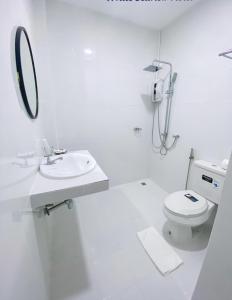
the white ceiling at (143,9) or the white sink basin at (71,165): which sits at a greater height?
the white ceiling at (143,9)

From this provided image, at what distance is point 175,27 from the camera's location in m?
1.90

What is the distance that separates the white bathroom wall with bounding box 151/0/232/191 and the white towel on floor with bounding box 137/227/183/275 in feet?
2.72

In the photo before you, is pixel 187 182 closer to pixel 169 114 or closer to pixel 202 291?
pixel 169 114

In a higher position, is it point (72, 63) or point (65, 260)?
point (72, 63)

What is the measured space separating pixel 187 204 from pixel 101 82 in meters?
1.83

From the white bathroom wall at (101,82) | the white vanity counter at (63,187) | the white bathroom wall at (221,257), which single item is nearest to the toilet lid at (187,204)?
the white bathroom wall at (221,257)

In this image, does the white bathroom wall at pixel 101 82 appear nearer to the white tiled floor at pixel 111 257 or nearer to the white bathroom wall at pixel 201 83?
the white bathroom wall at pixel 201 83

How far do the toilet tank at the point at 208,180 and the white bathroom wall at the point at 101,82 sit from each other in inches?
43.7

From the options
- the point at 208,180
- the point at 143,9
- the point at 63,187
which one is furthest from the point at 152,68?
the point at 63,187

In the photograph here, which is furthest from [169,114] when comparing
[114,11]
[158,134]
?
[114,11]

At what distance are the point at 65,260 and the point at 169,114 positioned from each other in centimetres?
214

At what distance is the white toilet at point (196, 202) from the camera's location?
1.34 meters

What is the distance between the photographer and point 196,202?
4.75ft

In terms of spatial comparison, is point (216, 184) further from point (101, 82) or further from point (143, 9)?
point (143, 9)
